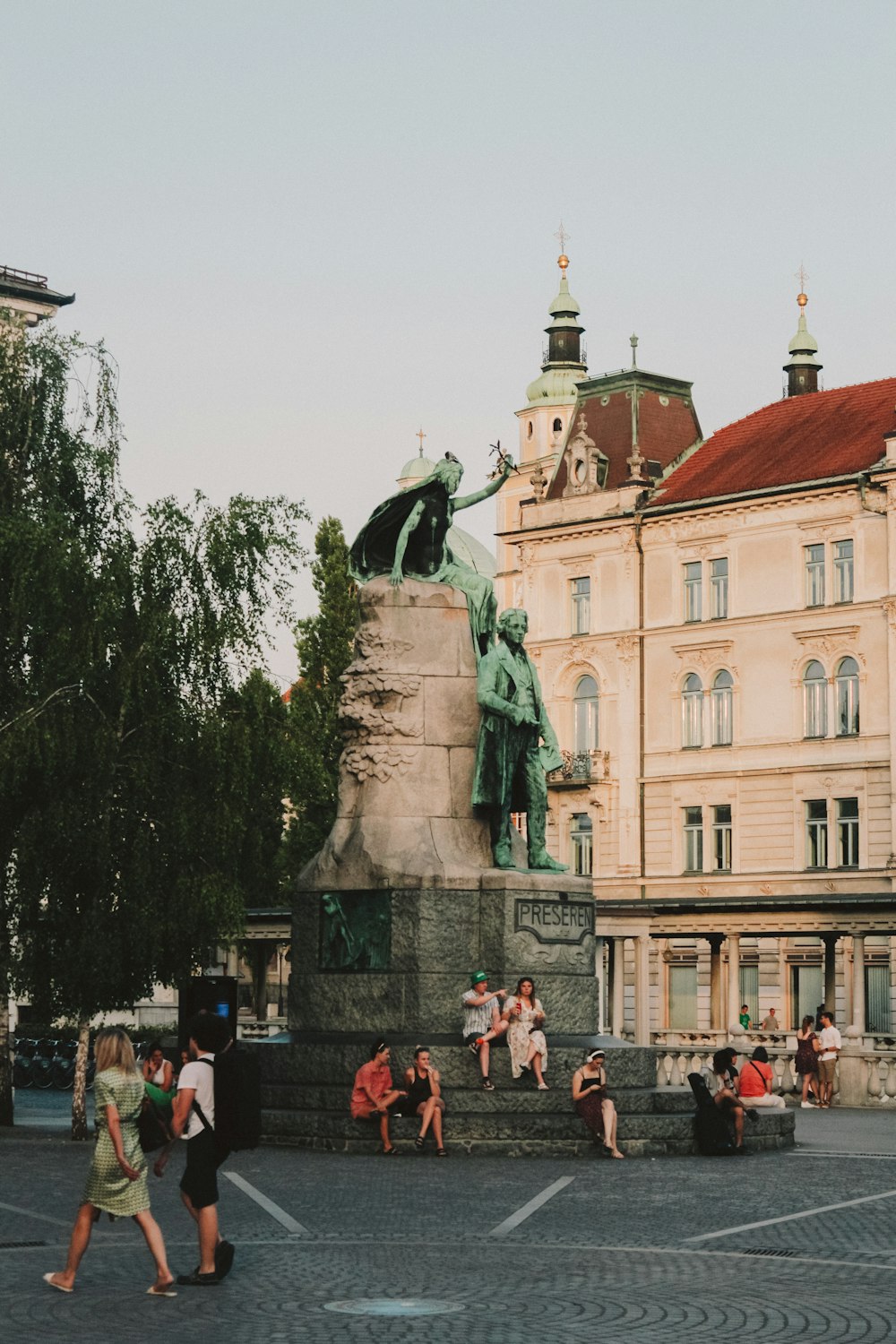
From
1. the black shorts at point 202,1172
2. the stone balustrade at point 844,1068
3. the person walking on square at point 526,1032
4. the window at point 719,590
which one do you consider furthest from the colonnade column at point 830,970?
the black shorts at point 202,1172

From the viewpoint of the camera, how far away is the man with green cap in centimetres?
2198

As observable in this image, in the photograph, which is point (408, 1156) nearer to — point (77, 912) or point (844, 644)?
point (77, 912)

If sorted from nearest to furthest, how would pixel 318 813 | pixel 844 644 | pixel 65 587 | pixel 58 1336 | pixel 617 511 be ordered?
pixel 58 1336 < pixel 65 587 < pixel 318 813 < pixel 844 644 < pixel 617 511

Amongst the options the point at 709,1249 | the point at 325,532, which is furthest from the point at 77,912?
the point at 325,532

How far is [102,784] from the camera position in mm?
27297

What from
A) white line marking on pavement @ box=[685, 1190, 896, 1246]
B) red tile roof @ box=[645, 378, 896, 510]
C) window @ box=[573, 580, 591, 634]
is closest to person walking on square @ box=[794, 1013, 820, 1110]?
white line marking on pavement @ box=[685, 1190, 896, 1246]

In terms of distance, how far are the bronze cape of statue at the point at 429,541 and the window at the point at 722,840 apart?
43.8m

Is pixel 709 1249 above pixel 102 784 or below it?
below

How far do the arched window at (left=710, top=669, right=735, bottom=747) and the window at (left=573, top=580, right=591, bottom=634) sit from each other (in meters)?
5.43

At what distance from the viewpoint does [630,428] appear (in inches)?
2992

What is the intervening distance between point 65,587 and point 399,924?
22.0 ft

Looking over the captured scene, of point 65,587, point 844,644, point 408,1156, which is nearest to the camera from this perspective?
point 408,1156

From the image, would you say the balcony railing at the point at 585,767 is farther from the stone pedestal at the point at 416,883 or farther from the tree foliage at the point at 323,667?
the stone pedestal at the point at 416,883

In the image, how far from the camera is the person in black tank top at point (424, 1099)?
21.4 metres
